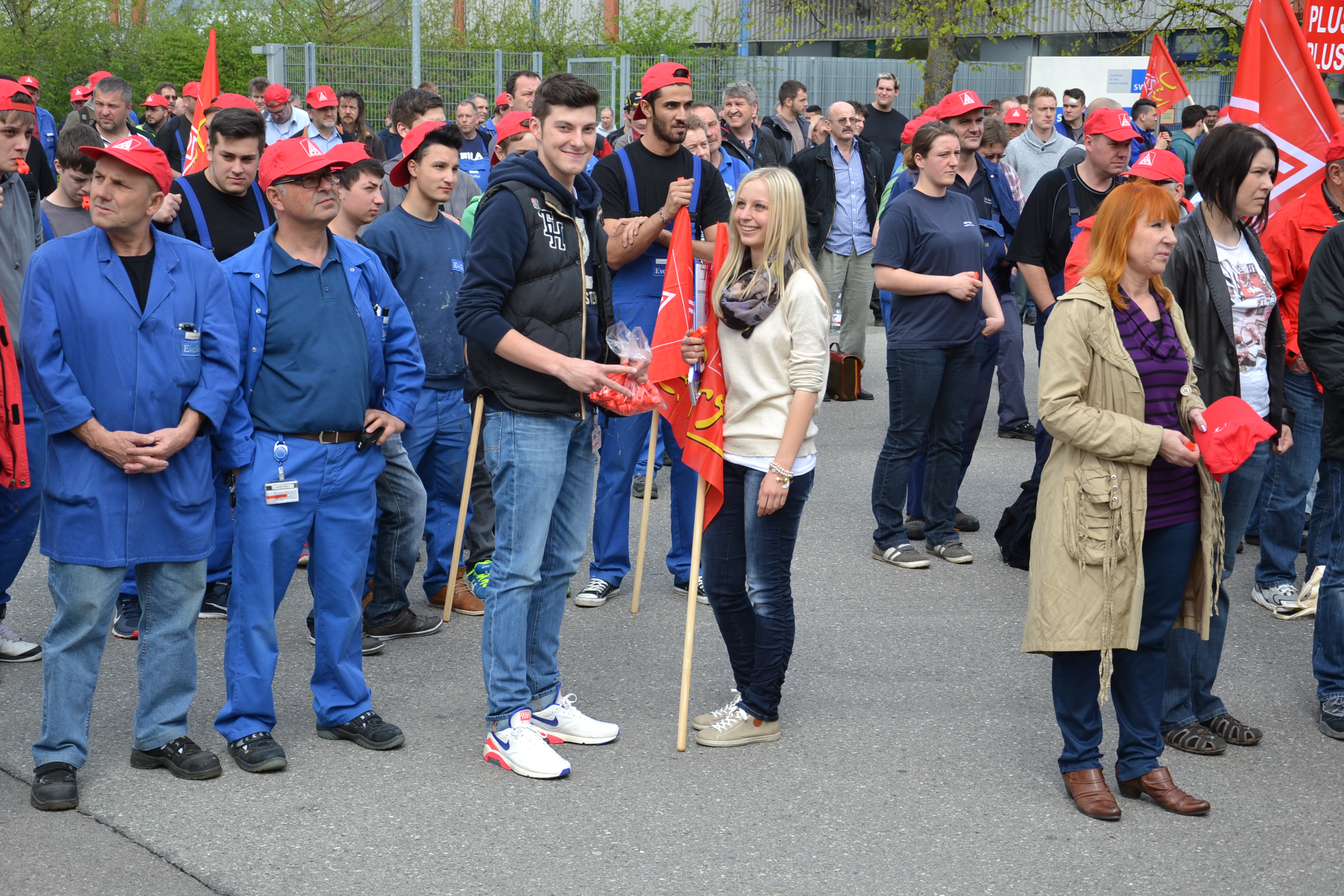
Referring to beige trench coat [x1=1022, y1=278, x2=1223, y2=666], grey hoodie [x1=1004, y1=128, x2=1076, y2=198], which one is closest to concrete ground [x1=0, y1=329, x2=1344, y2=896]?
beige trench coat [x1=1022, y1=278, x2=1223, y2=666]

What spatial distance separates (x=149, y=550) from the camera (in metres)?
4.41

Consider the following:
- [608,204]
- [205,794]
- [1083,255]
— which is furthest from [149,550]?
[1083,255]

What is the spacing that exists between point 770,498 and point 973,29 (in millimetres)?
22935

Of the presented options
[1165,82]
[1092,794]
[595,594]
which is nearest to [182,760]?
[595,594]

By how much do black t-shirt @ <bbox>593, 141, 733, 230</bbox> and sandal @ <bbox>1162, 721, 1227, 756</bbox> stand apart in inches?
122

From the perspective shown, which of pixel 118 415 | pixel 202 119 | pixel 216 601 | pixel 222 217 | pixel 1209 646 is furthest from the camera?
pixel 202 119

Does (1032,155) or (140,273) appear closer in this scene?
(140,273)

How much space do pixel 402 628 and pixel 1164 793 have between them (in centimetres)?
331

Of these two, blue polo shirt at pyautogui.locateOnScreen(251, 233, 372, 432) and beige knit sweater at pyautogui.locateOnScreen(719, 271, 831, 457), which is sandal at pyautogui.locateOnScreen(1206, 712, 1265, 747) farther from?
blue polo shirt at pyautogui.locateOnScreen(251, 233, 372, 432)

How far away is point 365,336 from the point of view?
482 cm

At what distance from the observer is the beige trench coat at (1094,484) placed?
4203 millimetres

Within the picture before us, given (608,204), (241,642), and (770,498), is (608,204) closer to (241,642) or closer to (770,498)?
(770,498)

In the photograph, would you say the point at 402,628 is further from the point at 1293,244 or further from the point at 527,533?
the point at 1293,244

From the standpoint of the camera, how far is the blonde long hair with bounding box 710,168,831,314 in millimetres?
4680
